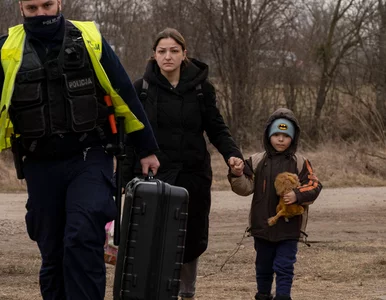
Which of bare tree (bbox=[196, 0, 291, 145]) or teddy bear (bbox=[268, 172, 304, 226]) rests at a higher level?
bare tree (bbox=[196, 0, 291, 145])

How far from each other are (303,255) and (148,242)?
461 centimetres

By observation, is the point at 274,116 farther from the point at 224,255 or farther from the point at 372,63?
the point at 372,63

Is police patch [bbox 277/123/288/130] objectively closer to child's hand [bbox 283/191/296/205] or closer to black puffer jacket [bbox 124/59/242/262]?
black puffer jacket [bbox 124/59/242/262]

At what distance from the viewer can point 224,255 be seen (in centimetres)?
899

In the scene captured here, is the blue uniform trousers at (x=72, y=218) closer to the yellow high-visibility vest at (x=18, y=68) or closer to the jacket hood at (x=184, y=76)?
the yellow high-visibility vest at (x=18, y=68)

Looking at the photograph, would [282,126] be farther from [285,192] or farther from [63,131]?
[63,131]

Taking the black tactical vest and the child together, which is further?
the child

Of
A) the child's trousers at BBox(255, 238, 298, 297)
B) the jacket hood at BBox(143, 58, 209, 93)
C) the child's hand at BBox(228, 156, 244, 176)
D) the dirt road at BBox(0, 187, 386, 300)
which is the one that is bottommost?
the dirt road at BBox(0, 187, 386, 300)

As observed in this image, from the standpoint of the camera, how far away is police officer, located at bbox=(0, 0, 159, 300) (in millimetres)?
4470

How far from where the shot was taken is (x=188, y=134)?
5.93 metres

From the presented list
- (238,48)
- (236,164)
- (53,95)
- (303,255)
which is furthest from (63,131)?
(238,48)

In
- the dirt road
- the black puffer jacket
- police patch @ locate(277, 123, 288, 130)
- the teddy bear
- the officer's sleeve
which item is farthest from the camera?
the dirt road

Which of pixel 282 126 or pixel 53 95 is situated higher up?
pixel 53 95

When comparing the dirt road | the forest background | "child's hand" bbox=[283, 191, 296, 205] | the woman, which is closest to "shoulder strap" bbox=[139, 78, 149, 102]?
the woman
